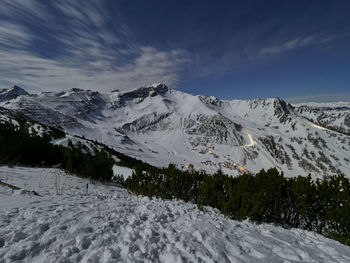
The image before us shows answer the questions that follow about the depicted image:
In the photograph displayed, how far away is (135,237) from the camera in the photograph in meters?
3.57

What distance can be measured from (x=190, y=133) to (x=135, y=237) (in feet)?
462

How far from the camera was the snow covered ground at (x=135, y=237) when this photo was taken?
2863 millimetres

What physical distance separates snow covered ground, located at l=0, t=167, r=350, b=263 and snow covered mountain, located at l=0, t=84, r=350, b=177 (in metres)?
80.9

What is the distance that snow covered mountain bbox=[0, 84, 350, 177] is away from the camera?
104812 millimetres

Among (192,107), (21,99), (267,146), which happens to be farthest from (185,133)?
(21,99)

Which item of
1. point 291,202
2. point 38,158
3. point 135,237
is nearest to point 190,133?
point 38,158

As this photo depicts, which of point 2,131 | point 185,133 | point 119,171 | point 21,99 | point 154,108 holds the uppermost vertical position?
point 154,108

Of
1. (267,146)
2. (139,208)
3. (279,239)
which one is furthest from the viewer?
(267,146)

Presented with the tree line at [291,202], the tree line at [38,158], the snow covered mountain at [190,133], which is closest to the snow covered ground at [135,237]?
the tree line at [291,202]

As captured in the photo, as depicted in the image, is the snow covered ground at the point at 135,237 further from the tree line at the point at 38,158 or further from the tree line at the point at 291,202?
the tree line at the point at 38,158

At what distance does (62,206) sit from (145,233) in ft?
8.52

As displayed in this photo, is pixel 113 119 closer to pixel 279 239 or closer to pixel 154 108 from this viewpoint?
pixel 154 108

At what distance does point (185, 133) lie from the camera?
5699 inches

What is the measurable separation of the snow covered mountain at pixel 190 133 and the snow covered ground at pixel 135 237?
265ft
